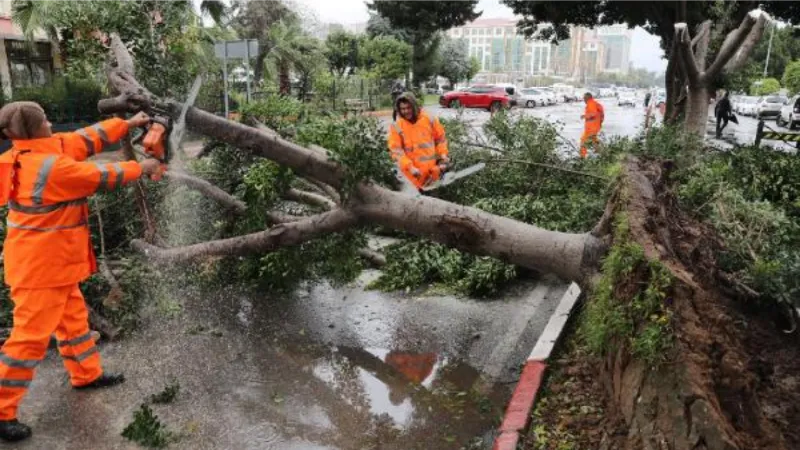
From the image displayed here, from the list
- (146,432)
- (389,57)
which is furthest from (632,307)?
(389,57)

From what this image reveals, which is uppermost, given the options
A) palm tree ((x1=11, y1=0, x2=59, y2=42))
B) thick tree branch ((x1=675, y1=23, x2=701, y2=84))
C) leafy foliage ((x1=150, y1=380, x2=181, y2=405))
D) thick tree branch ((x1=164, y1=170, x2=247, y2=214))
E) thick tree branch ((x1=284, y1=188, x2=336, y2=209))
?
palm tree ((x1=11, y1=0, x2=59, y2=42))

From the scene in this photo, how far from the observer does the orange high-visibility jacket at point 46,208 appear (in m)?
3.38

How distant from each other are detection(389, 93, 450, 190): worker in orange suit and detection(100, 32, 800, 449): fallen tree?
3.07ft

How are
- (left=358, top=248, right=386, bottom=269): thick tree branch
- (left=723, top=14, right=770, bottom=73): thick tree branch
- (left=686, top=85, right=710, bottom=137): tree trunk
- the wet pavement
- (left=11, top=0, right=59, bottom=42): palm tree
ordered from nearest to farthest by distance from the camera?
the wet pavement
(left=358, top=248, right=386, bottom=269): thick tree branch
(left=723, top=14, right=770, bottom=73): thick tree branch
(left=686, top=85, right=710, bottom=137): tree trunk
(left=11, top=0, right=59, bottom=42): palm tree

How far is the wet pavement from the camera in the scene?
3.52 m

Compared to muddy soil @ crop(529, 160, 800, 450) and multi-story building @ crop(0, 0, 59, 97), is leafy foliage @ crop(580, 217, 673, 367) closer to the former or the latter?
muddy soil @ crop(529, 160, 800, 450)

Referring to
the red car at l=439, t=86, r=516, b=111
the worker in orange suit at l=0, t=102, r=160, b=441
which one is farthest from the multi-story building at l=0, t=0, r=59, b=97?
the red car at l=439, t=86, r=516, b=111

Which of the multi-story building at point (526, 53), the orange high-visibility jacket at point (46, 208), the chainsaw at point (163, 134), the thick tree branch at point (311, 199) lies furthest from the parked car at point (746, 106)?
the multi-story building at point (526, 53)

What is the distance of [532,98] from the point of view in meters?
42.0

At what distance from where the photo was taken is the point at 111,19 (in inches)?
221

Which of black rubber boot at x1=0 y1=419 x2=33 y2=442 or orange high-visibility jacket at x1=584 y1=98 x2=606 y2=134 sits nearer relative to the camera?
black rubber boot at x1=0 y1=419 x2=33 y2=442

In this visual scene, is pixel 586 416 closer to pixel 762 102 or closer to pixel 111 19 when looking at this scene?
pixel 111 19

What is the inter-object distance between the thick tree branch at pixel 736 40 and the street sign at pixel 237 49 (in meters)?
7.13

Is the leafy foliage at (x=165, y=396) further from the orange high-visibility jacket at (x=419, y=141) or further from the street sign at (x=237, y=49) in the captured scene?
the street sign at (x=237, y=49)
